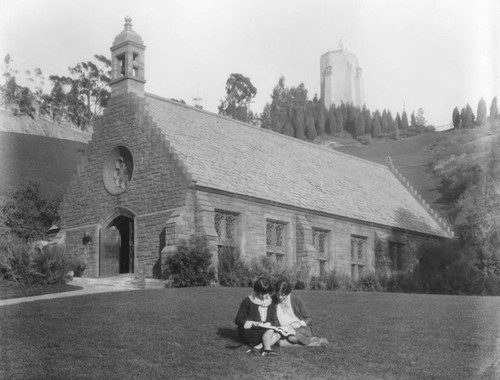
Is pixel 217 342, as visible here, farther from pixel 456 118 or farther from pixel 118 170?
pixel 456 118

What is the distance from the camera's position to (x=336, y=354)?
14.4 metres

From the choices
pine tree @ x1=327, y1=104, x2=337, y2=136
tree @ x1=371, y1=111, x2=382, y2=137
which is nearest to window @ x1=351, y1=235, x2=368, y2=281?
pine tree @ x1=327, y1=104, x2=337, y2=136

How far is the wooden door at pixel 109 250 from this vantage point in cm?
3356

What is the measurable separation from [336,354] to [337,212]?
23220mm

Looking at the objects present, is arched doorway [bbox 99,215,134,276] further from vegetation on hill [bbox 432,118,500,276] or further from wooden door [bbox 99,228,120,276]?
vegetation on hill [bbox 432,118,500,276]

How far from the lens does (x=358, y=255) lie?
128 feet

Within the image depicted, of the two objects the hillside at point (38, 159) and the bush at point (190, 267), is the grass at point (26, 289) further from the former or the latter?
the hillside at point (38, 159)

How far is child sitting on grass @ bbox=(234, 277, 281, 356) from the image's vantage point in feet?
47.8

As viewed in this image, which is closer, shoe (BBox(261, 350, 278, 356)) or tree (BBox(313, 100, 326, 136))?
shoe (BBox(261, 350, 278, 356))

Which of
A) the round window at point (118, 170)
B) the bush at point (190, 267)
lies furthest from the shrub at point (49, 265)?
the round window at point (118, 170)

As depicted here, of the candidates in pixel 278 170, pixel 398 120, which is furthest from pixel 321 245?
pixel 398 120

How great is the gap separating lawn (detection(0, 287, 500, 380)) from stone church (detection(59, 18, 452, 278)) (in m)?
9.46

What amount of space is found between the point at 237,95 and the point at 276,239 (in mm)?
74782

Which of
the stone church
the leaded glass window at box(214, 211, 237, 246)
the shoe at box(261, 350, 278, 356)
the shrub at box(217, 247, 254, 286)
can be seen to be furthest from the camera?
the leaded glass window at box(214, 211, 237, 246)
